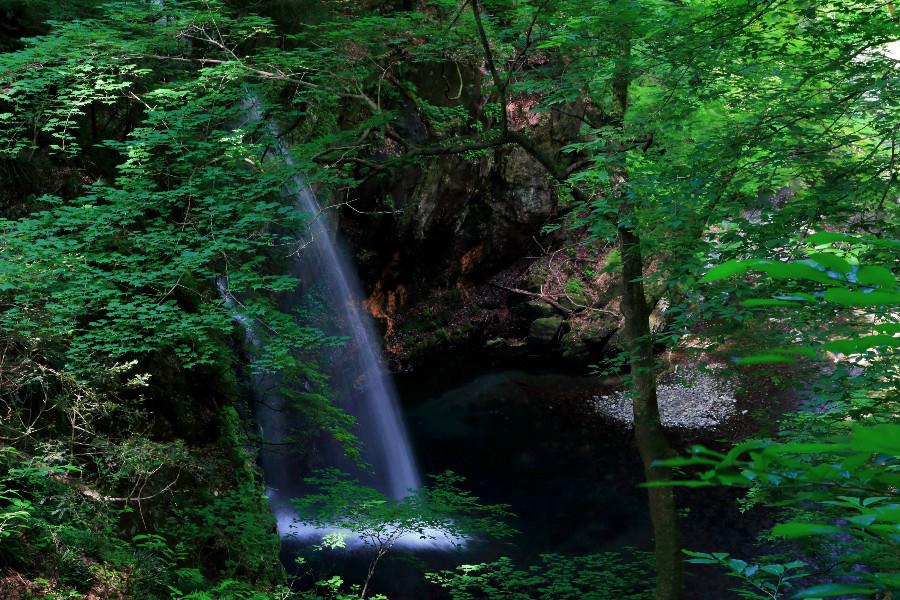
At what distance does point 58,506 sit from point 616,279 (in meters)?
13.7

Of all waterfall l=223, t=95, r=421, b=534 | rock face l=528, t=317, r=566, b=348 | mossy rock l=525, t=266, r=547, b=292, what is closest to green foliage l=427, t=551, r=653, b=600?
waterfall l=223, t=95, r=421, b=534

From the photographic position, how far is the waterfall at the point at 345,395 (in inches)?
476

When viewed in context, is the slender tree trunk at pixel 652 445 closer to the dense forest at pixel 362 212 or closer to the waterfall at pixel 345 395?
the dense forest at pixel 362 212

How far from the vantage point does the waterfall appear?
12094mm

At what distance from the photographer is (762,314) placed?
13.2ft

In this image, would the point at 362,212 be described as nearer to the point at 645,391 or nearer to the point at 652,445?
the point at 645,391

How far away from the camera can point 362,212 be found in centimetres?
724

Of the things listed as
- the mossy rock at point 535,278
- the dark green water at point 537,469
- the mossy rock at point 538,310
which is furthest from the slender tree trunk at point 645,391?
the mossy rock at point 535,278

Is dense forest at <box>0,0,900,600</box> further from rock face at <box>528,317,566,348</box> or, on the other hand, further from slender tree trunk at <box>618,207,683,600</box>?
rock face at <box>528,317,566,348</box>

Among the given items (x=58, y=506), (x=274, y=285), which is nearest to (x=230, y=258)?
(x=274, y=285)

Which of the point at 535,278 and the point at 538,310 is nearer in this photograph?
the point at 538,310

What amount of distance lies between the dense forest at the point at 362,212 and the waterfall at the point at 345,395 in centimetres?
132

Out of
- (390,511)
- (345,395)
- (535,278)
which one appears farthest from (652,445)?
(535,278)

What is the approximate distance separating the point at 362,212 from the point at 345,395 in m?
8.61
